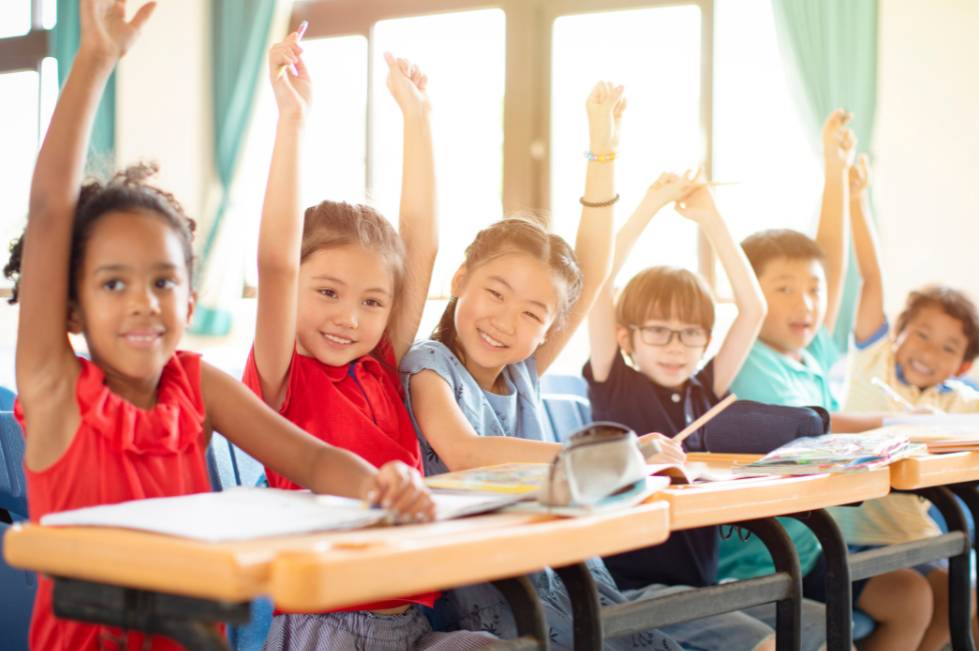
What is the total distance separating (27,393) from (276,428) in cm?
28

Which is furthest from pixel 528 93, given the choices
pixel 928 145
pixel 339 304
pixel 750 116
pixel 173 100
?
pixel 339 304

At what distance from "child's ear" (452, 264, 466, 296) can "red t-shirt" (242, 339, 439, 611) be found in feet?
0.98

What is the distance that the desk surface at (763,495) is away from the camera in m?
1.28

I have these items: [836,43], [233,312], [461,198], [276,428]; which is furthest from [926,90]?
[276,428]

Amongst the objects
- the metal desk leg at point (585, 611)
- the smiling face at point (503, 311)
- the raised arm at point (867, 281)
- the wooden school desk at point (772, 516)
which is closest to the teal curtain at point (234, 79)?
the raised arm at point (867, 281)

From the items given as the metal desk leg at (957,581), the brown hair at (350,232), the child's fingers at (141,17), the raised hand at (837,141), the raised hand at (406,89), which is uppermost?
the raised hand at (837,141)

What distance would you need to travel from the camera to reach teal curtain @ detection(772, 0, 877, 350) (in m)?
5.11

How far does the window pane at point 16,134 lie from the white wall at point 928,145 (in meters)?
4.46

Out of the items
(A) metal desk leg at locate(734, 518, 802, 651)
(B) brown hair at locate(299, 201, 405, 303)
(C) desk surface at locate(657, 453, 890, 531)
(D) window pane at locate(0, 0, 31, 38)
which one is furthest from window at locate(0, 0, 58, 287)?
(C) desk surface at locate(657, 453, 890, 531)

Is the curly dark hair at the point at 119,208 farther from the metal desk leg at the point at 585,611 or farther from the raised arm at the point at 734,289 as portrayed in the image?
the raised arm at the point at 734,289

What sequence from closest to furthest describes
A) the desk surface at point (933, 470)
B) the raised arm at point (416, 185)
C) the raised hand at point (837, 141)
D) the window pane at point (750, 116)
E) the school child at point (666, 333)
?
the desk surface at point (933, 470) < the raised arm at point (416, 185) < the school child at point (666, 333) < the raised hand at point (837, 141) < the window pane at point (750, 116)

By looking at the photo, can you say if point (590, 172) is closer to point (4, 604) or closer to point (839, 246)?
point (839, 246)

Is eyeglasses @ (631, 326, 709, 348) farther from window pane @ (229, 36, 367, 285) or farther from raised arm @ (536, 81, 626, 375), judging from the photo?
window pane @ (229, 36, 367, 285)

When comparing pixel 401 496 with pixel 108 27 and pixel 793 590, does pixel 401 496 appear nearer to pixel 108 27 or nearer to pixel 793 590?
pixel 108 27
